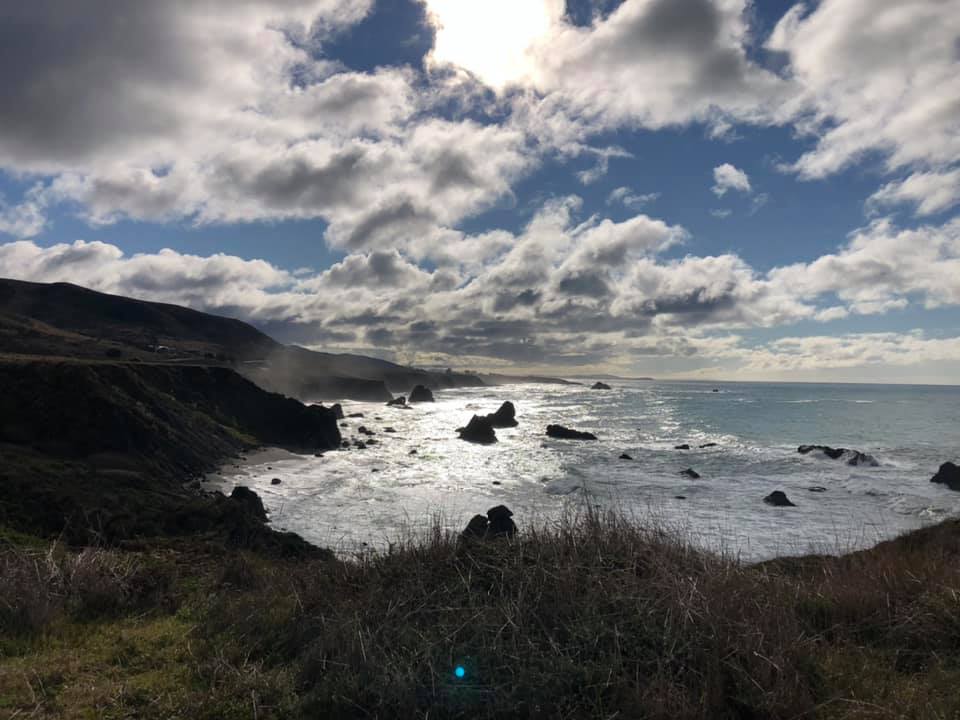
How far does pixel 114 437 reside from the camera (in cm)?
2420

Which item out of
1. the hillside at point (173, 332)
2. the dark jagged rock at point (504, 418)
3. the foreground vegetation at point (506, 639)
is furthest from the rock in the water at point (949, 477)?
the hillside at point (173, 332)

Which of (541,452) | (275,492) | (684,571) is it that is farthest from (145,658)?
(541,452)

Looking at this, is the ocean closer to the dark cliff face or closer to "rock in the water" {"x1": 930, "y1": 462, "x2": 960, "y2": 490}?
"rock in the water" {"x1": 930, "y1": 462, "x2": 960, "y2": 490}

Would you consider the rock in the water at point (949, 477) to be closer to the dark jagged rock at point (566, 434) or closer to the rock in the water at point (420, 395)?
the dark jagged rock at point (566, 434)

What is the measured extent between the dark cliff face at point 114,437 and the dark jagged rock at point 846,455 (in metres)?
36.5

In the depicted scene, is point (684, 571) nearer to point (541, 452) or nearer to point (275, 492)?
point (275, 492)

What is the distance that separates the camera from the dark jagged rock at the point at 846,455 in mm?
37625

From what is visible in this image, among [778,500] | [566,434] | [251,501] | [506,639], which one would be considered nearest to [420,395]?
[566,434]

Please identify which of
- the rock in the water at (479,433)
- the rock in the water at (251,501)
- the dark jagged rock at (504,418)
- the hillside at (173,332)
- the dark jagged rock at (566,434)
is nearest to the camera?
the rock in the water at (251,501)

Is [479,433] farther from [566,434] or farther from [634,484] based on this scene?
[634,484]

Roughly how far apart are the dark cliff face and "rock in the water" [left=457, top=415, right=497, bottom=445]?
1240cm

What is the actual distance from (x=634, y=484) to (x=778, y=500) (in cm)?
726

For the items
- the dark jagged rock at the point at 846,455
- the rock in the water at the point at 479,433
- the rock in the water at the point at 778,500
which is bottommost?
the rock in the water at the point at 479,433

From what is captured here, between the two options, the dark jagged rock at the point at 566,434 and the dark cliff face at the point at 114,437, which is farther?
the dark jagged rock at the point at 566,434
